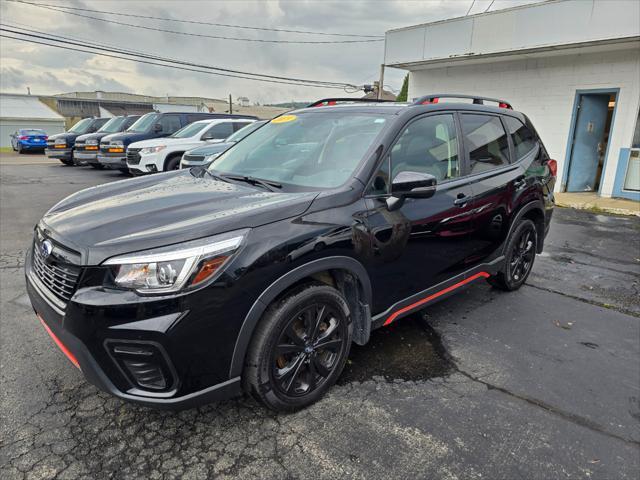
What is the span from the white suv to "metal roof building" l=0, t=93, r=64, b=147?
3403 centimetres

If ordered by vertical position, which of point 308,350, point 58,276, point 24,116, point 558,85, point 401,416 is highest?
point 558,85

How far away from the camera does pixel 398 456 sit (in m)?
2.26

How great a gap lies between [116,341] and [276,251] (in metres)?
0.85

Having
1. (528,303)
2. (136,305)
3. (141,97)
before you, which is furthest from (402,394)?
(141,97)

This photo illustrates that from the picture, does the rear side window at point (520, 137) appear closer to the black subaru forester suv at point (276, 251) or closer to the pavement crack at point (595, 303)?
the black subaru forester suv at point (276, 251)

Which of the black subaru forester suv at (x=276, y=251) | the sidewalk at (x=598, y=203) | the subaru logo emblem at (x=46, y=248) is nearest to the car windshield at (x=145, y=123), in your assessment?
the black subaru forester suv at (x=276, y=251)

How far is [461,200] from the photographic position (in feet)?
11.0

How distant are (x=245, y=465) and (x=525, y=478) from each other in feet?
4.57

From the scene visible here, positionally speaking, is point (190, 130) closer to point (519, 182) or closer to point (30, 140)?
point (519, 182)

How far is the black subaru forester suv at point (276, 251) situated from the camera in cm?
201

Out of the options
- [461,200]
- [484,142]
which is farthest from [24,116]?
[461,200]

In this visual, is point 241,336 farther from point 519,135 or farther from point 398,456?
point 519,135

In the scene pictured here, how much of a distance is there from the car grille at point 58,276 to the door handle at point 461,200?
256 centimetres

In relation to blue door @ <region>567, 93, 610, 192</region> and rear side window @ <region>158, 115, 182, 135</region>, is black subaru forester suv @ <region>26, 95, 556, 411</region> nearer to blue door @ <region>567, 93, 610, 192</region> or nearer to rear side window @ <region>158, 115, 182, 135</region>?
blue door @ <region>567, 93, 610, 192</region>
